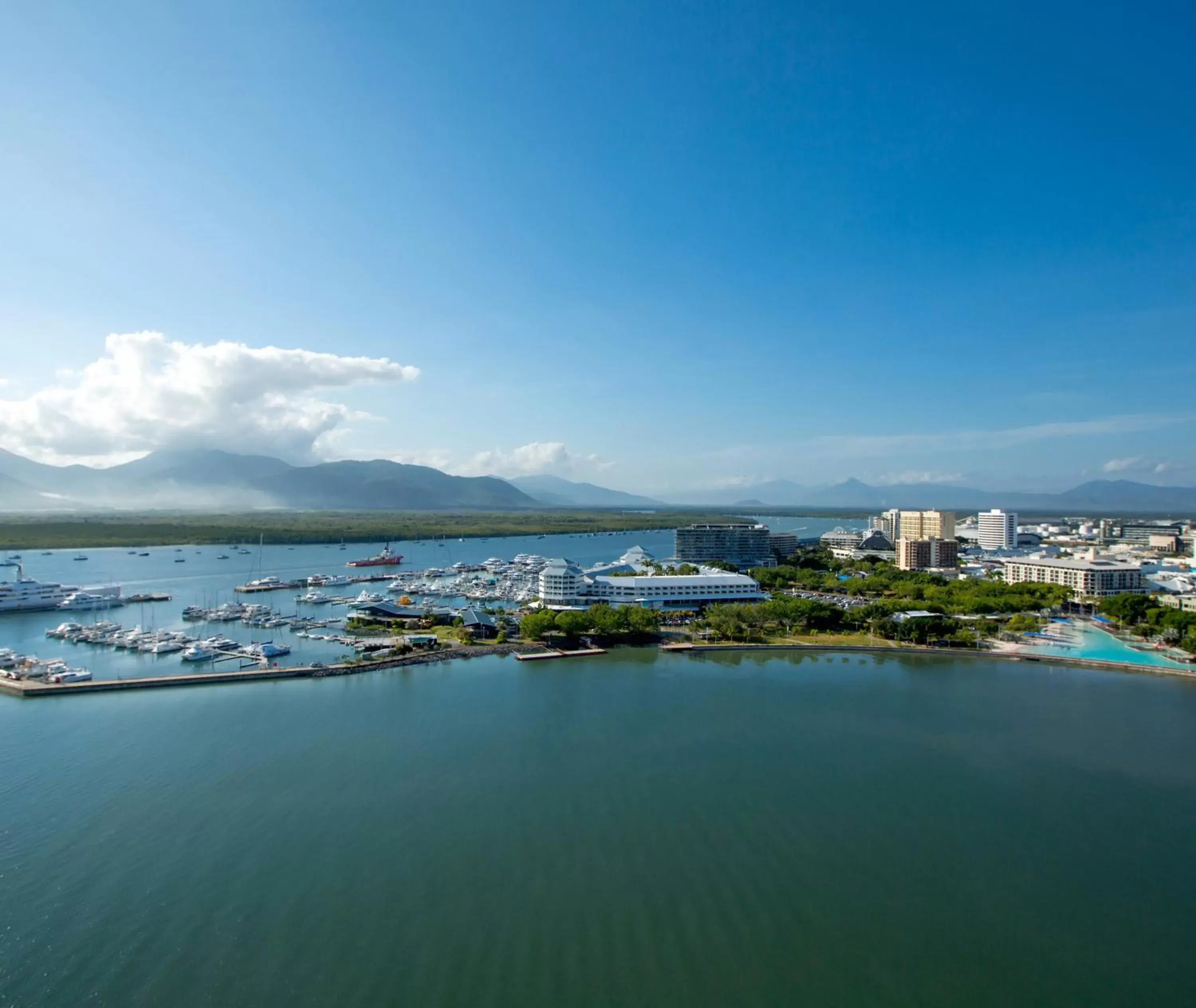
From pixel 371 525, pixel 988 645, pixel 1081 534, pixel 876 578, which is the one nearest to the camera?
pixel 988 645

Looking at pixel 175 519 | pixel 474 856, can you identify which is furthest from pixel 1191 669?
pixel 175 519

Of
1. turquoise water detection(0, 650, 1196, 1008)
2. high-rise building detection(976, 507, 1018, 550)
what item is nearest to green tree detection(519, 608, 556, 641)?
turquoise water detection(0, 650, 1196, 1008)

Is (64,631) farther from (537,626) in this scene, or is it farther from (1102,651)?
(1102,651)

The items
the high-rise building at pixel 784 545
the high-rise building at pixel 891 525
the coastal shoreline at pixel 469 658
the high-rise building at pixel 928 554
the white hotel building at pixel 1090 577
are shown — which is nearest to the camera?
the coastal shoreline at pixel 469 658

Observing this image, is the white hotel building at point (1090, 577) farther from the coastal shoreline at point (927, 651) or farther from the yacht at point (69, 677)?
the yacht at point (69, 677)

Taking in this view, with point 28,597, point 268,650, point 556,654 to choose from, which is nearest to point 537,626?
point 556,654

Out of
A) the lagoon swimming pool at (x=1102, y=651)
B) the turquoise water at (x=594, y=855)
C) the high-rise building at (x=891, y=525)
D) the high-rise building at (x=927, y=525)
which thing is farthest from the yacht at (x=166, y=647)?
the high-rise building at (x=891, y=525)

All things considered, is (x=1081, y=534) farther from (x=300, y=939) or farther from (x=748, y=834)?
(x=300, y=939)
